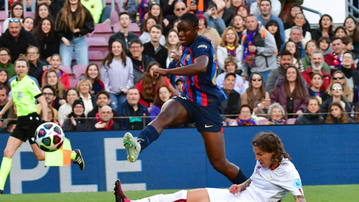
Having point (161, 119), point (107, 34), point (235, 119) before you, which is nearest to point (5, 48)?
point (107, 34)

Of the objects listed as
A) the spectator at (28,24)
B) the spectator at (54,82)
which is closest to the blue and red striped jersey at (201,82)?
the spectator at (54,82)

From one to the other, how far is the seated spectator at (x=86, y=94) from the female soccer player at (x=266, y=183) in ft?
19.4

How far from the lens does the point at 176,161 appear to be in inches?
413

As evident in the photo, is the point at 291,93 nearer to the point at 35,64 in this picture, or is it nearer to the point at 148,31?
the point at 148,31

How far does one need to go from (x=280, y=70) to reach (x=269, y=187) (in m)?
6.94

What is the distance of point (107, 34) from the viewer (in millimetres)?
14734

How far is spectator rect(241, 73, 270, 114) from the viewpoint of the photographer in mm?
11336

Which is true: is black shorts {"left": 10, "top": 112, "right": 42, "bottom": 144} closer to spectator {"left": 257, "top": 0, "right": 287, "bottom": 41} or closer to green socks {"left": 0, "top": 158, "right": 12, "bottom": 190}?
green socks {"left": 0, "top": 158, "right": 12, "bottom": 190}

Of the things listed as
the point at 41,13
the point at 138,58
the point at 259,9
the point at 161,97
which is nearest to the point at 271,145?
the point at 161,97

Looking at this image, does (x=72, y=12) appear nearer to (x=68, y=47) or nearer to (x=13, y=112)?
(x=68, y=47)

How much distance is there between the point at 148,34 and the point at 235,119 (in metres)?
4.16

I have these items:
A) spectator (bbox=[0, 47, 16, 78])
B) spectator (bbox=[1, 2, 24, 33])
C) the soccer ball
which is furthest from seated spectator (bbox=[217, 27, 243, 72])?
the soccer ball

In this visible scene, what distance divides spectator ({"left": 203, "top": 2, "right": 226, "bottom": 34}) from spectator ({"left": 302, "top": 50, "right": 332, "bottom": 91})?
97.1 inches

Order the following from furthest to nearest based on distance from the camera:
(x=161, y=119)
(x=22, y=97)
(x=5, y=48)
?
1. (x=5, y=48)
2. (x=22, y=97)
3. (x=161, y=119)
